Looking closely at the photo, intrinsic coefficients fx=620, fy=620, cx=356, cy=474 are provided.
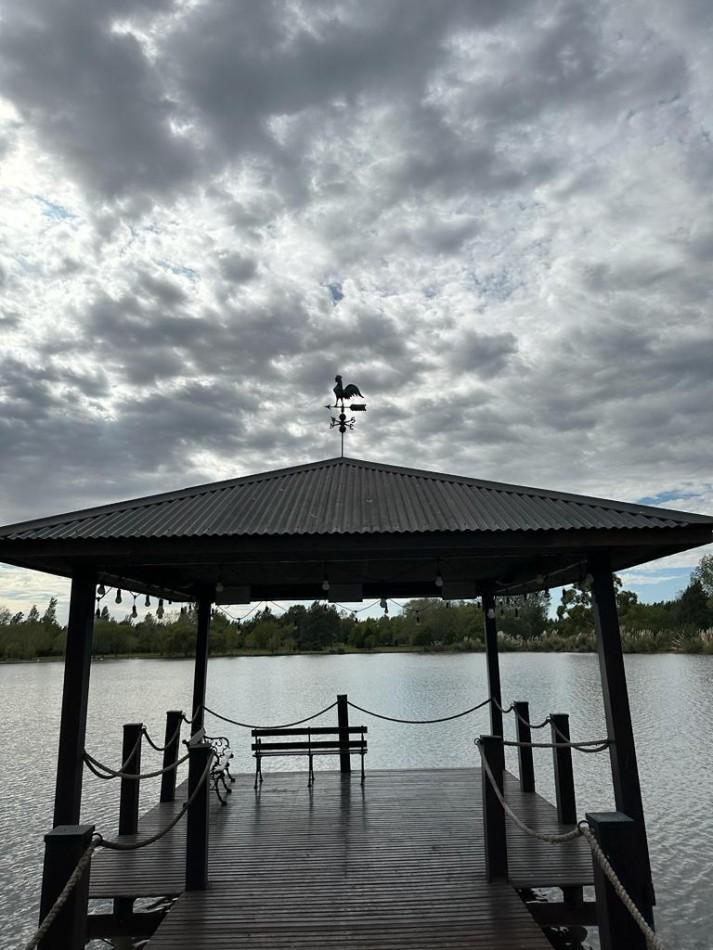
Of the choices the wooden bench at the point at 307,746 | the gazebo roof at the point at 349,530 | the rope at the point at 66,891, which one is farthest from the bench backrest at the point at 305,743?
the rope at the point at 66,891

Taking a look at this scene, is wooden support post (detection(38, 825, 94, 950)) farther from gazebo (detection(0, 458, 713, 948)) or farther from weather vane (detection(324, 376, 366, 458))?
weather vane (detection(324, 376, 366, 458))

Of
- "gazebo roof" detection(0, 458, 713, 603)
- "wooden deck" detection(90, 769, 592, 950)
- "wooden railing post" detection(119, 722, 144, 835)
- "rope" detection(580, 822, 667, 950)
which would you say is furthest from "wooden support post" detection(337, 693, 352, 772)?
"rope" detection(580, 822, 667, 950)

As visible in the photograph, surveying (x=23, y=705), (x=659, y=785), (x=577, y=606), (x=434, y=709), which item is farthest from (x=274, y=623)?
(x=659, y=785)

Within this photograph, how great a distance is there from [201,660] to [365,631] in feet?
190

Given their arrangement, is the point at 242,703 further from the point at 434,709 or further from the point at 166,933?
the point at 166,933

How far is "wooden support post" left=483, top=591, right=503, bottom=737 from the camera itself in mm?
9523

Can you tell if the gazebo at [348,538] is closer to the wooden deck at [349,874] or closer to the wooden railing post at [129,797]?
the wooden deck at [349,874]

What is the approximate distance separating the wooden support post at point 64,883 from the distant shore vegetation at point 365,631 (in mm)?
52535

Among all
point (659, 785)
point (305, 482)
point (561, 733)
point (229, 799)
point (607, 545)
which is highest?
point (305, 482)

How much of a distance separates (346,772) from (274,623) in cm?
5637

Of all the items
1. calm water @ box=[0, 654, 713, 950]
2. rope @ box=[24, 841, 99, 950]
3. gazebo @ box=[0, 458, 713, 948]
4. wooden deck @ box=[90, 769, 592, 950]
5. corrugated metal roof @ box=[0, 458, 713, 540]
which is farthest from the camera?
calm water @ box=[0, 654, 713, 950]

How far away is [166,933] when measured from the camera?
463cm

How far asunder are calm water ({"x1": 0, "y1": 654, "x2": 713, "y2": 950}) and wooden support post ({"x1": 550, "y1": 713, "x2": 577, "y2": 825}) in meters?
1.32

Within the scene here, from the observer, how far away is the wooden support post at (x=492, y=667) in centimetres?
952
